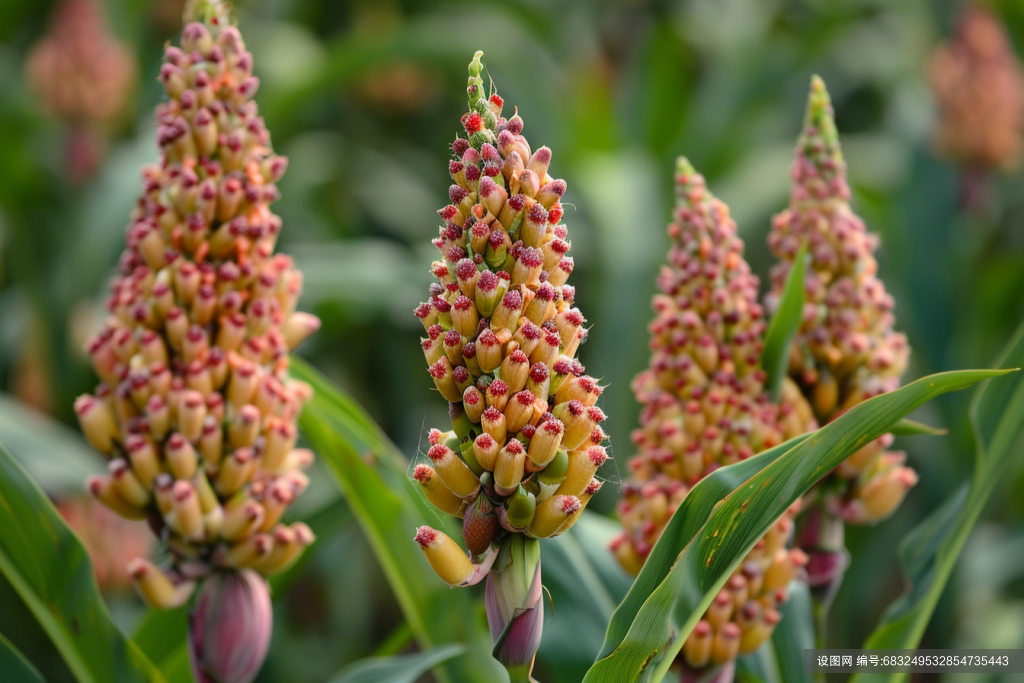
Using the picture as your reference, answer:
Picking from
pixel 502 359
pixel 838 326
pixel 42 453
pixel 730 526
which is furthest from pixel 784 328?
pixel 42 453

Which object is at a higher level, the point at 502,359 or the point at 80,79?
the point at 80,79

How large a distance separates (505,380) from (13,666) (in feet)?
2.85

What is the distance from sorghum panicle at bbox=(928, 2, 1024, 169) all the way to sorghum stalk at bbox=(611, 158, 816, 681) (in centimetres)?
263

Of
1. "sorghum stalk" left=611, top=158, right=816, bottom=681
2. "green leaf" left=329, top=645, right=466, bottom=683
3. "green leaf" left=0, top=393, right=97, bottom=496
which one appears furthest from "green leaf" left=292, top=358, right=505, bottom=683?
"green leaf" left=0, top=393, right=97, bottom=496

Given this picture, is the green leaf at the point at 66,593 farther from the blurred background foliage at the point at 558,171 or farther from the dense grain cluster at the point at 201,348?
the blurred background foliage at the point at 558,171

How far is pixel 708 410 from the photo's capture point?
136cm

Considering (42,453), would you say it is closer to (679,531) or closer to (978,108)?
(679,531)

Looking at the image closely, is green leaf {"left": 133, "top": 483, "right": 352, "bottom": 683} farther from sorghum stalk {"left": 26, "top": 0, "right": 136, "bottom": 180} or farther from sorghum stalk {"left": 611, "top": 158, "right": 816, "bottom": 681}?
sorghum stalk {"left": 26, "top": 0, "right": 136, "bottom": 180}

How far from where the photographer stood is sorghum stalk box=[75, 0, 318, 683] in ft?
4.34

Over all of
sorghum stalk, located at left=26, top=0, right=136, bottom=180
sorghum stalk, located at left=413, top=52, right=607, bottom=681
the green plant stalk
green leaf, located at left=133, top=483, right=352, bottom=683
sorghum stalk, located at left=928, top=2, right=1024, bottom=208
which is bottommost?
green leaf, located at left=133, top=483, right=352, bottom=683

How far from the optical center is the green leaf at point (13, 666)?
1273 millimetres

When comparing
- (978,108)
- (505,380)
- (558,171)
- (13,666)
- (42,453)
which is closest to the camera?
(505,380)

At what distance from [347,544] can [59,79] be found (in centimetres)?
221

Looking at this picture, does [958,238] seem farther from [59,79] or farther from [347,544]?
[59,79]
